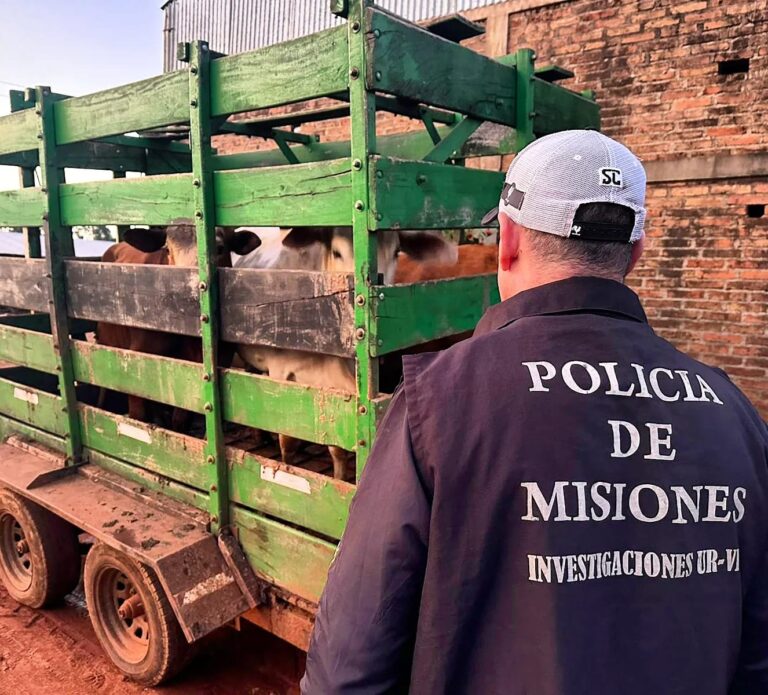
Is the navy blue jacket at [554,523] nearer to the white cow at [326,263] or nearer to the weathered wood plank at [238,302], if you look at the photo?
the weathered wood plank at [238,302]

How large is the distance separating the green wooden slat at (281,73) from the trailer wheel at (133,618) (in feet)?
6.81

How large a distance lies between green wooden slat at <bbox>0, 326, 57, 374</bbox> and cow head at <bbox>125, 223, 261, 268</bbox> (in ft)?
2.65

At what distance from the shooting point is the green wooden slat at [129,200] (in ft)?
9.63

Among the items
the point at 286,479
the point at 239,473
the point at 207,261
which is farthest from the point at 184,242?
the point at 286,479

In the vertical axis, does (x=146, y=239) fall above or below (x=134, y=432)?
above

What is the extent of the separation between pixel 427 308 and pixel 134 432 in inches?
70.0

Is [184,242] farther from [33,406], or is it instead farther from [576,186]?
[576,186]

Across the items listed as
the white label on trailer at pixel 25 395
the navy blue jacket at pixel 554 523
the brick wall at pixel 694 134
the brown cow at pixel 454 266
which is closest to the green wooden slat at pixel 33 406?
the white label on trailer at pixel 25 395

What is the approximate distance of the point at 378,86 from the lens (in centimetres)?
222

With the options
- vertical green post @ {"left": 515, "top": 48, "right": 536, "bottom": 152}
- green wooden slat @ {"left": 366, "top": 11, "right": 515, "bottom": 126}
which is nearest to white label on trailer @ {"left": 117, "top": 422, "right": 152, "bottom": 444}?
green wooden slat @ {"left": 366, "top": 11, "right": 515, "bottom": 126}

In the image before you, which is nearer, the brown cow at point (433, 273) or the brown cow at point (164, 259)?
the brown cow at point (433, 273)

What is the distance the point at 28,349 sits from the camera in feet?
13.4

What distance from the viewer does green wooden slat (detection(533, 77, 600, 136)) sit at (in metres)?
3.33

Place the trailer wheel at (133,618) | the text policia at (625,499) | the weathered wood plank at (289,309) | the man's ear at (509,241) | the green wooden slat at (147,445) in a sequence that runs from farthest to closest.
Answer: the green wooden slat at (147,445) < the trailer wheel at (133,618) < the weathered wood plank at (289,309) < the man's ear at (509,241) < the text policia at (625,499)
